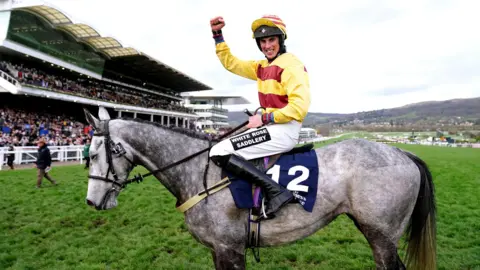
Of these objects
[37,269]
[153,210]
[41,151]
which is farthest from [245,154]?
[41,151]

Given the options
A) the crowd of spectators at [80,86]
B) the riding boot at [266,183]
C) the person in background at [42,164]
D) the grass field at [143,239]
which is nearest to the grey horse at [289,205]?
the riding boot at [266,183]

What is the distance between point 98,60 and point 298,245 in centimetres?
3642

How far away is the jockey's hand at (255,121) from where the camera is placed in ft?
8.36

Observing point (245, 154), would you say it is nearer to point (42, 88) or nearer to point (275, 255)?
point (275, 255)

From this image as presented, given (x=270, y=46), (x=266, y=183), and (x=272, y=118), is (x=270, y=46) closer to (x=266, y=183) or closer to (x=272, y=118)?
(x=272, y=118)

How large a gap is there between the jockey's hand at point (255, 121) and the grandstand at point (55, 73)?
18.5 m

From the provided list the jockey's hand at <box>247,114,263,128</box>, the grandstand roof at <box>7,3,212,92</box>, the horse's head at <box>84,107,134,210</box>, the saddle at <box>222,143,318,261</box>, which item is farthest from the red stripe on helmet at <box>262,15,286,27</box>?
the grandstand roof at <box>7,3,212,92</box>

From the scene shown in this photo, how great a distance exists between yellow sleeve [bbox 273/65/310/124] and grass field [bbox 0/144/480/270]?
100 inches

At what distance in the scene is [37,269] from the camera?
412cm

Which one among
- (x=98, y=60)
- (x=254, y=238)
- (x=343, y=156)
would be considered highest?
(x=98, y=60)

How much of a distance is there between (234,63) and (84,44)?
1390 inches

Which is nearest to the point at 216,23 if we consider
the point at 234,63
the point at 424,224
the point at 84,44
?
the point at 234,63

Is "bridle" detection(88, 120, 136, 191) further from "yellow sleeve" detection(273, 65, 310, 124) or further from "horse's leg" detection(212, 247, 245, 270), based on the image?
"yellow sleeve" detection(273, 65, 310, 124)

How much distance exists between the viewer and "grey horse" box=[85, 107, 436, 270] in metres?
2.54
